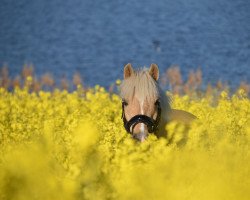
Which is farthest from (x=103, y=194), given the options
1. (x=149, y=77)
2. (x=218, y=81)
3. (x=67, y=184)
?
(x=218, y=81)

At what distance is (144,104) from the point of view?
5.71 metres

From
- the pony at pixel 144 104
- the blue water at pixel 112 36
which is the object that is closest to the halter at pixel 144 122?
the pony at pixel 144 104

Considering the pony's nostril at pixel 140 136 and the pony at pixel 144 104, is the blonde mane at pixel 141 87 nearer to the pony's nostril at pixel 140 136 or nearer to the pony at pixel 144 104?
the pony at pixel 144 104

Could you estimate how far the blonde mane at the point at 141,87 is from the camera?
577cm

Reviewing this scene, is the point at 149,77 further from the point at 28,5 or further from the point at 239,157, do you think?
the point at 28,5

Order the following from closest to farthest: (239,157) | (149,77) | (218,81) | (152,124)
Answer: (239,157) < (152,124) < (149,77) < (218,81)

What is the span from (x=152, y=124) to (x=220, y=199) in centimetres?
391

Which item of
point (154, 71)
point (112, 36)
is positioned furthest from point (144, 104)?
point (112, 36)

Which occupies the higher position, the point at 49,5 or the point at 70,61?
the point at 49,5

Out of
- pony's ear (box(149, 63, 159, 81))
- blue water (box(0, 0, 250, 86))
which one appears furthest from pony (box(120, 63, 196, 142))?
blue water (box(0, 0, 250, 86))

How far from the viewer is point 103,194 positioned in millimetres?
1947

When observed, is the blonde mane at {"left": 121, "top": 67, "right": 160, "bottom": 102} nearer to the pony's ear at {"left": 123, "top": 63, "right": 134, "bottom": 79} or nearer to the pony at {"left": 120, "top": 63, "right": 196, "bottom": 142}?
the pony at {"left": 120, "top": 63, "right": 196, "bottom": 142}

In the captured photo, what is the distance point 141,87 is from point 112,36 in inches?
220

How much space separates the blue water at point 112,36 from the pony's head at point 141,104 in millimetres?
3071
